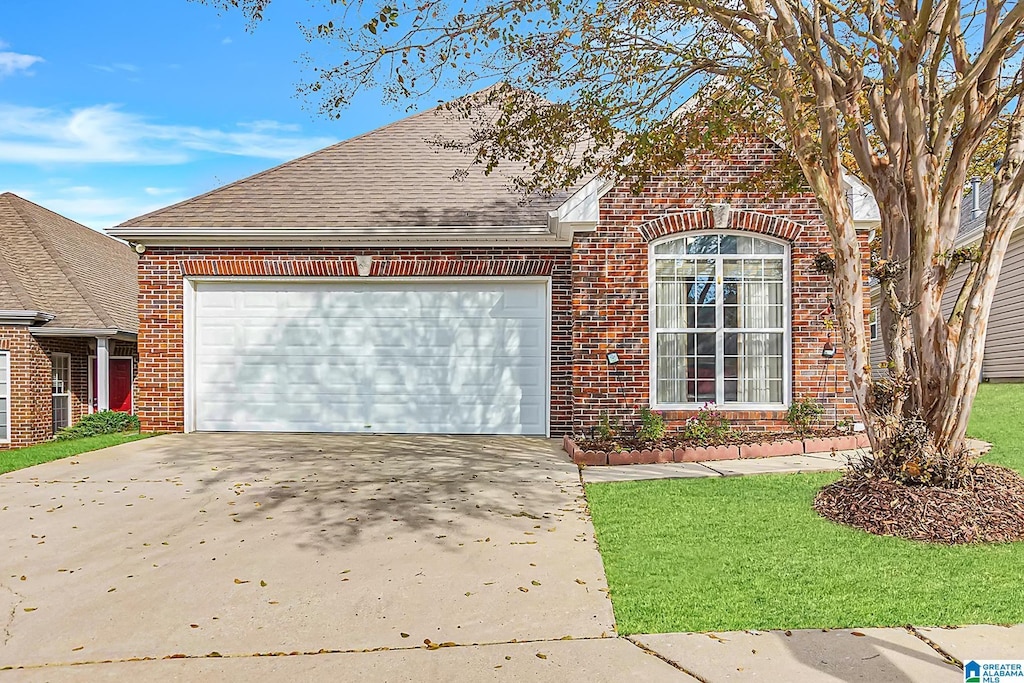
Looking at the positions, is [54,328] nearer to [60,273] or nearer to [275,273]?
[60,273]

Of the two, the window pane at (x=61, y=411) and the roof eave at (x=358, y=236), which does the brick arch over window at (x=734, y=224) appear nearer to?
the roof eave at (x=358, y=236)

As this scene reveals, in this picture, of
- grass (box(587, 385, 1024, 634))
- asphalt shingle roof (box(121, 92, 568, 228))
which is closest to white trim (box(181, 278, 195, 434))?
asphalt shingle roof (box(121, 92, 568, 228))

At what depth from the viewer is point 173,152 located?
20.1 m

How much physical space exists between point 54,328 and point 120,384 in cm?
319

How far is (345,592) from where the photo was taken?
4516mm

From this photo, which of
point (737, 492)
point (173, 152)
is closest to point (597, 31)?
point (737, 492)

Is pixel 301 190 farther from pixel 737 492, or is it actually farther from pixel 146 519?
pixel 737 492

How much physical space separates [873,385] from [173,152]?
19.8m

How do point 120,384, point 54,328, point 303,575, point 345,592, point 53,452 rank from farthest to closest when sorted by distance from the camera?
point 120,384 → point 54,328 → point 53,452 → point 303,575 → point 345,592

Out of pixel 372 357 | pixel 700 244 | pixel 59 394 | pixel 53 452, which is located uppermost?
pixel 700 244

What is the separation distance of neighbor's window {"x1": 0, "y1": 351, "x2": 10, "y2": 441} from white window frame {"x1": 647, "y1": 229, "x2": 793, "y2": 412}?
13386 millimetres

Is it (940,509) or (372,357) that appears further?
(372,357)

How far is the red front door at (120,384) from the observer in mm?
17906

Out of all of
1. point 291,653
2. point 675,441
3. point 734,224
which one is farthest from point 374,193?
point 291,653
